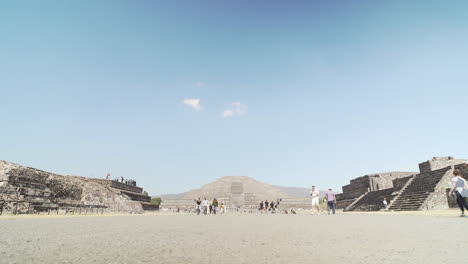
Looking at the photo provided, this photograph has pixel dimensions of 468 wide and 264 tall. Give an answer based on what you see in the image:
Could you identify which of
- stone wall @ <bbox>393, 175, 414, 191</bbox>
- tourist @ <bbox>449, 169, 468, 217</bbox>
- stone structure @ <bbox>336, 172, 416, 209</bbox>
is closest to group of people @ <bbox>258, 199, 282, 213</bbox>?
stone structure @ <bbox>336, 172, 416, 209</bbox>

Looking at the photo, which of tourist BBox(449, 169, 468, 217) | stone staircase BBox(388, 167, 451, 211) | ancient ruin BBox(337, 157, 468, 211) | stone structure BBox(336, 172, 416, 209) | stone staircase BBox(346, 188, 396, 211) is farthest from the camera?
stone structure BBox(336, 172, 416, 209)

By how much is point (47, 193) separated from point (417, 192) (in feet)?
74.8

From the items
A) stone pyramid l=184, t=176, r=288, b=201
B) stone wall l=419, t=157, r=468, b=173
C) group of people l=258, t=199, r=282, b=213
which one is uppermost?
stone wall l=419, t=157, r=468, b=173

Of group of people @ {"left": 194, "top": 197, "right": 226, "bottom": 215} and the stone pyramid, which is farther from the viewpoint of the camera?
the stone pyramid

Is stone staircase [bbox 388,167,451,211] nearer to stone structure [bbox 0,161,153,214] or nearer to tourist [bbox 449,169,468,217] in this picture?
tourist [bbox 449,169,468,217]

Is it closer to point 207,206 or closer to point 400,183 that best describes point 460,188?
point 207,206

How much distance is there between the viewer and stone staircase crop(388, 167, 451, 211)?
16484 mm

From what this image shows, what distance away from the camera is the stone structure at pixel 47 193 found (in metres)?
10.1

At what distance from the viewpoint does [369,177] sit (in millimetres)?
28641

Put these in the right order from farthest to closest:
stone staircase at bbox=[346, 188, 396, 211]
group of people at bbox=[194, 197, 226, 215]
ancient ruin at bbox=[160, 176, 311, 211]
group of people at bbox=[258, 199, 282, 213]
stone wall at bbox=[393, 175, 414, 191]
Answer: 1. ancient ruin at bbox=[160, 176, 311, 211]
2. group of people at bbox=[258, 199, 282, 213]
3. stone staircase at bbox=[346, 188, 396, 211]
4. stone wall at bbox=[393, 175, 414, 191]
5. group of people at bbox=[194, 197, 226, 215]

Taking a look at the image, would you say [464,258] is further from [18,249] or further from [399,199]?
[399,199]

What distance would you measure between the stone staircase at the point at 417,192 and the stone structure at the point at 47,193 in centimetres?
1916

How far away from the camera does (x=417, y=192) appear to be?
1827cm

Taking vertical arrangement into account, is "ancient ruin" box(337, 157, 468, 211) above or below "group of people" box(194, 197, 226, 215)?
above
